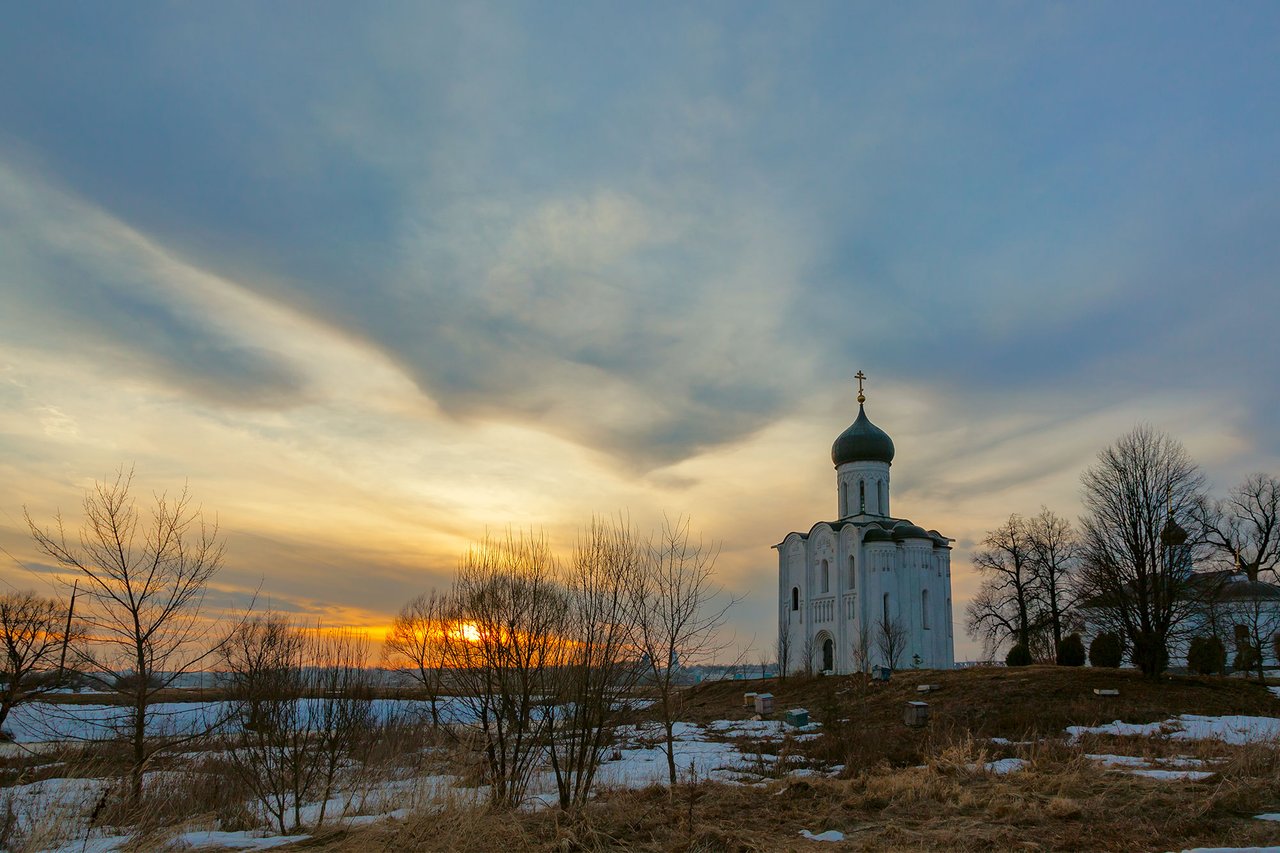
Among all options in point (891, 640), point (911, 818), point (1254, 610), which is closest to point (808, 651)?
point (891, 640)

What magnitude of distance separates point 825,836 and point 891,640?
3344 cm

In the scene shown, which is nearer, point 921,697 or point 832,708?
point 832,708

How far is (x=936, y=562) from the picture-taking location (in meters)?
45.4

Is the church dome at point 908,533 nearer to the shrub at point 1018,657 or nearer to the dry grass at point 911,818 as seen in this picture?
the shrub at point 1018,657

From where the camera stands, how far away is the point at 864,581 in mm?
44125

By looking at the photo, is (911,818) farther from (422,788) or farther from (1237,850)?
(422,788)

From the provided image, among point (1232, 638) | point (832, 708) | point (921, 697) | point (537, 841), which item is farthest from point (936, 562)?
point (537, 841)

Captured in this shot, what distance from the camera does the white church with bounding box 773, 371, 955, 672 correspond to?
4331 centimetres

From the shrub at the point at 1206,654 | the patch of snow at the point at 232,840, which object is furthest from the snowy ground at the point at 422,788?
the shrub at the point at 1206,654

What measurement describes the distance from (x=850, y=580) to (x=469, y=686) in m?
35.2

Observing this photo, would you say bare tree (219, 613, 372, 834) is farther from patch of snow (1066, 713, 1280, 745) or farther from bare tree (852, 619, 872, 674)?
bare tree (852, 619, 872, 674)

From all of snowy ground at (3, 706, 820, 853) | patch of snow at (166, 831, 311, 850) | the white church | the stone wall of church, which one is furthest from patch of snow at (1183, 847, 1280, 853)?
the stone wall of church

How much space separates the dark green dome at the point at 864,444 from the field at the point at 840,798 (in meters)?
26.9

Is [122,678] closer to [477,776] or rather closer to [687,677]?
[477,776]
